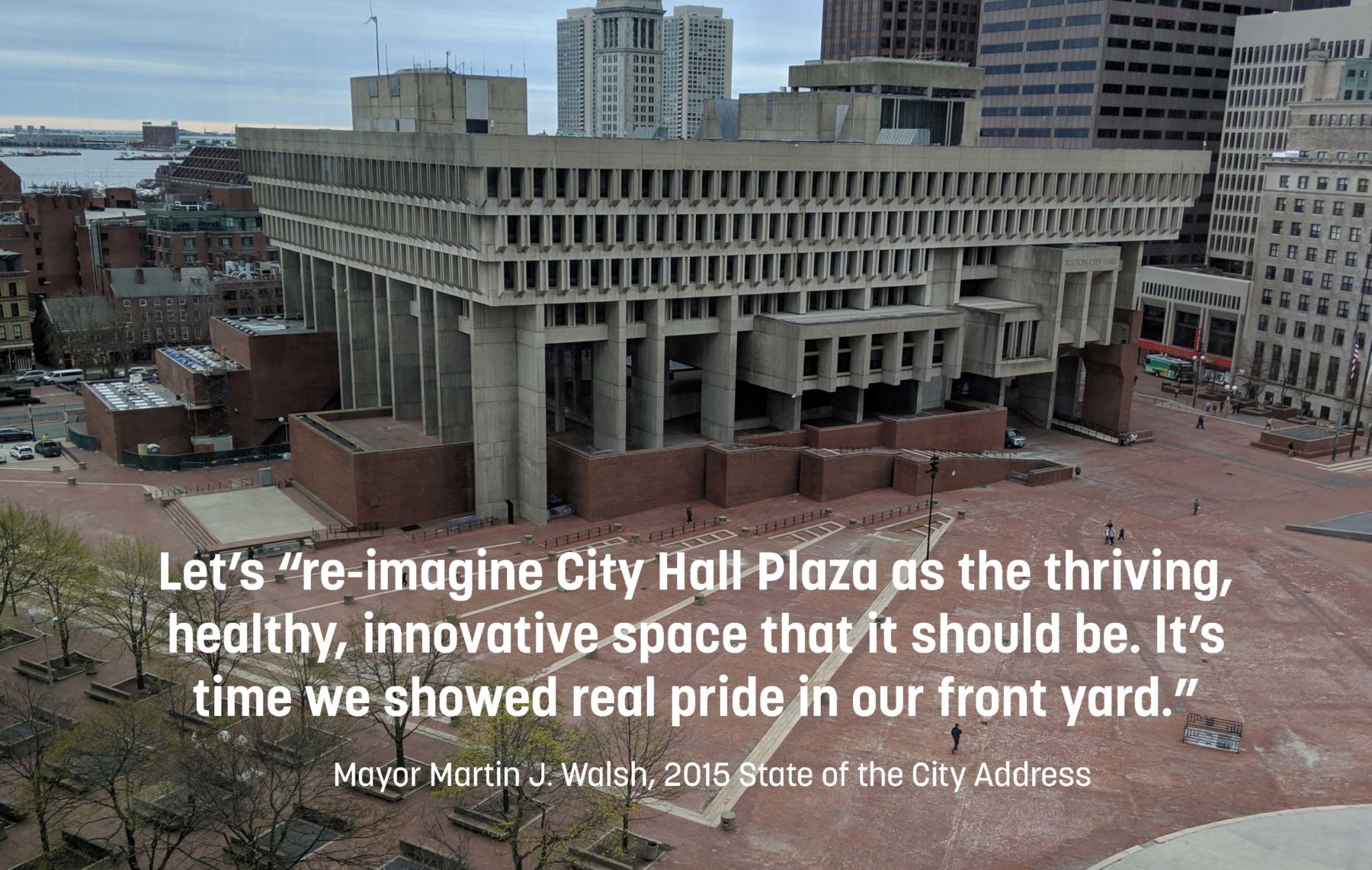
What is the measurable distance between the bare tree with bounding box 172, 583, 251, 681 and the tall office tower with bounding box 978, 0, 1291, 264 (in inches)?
4516

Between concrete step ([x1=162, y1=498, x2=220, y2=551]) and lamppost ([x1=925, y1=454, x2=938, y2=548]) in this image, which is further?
concrete step ([x1=162, y1=498, x2=220, y2=551])

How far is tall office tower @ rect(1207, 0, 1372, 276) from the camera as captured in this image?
386 feet

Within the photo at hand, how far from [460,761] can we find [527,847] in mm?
3296

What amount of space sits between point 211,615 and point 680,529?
27783mm

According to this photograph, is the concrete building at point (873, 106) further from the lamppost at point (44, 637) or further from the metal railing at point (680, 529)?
the lamppost at point (44, 637)

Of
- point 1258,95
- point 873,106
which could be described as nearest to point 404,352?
point 873,106

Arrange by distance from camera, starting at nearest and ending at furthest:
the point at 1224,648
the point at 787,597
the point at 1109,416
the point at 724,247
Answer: the point at 1224,648
the point at 787,597
the point at 724,247
the point at 1109,416

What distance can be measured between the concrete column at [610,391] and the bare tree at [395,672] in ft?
81.6

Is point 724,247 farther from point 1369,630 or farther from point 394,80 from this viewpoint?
point 1369,630

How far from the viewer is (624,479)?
6731 centimetres

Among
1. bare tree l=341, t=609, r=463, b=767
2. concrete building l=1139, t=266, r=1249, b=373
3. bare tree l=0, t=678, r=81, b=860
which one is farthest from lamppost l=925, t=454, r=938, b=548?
concrete building l=1139, t=266, r=1249, b=373

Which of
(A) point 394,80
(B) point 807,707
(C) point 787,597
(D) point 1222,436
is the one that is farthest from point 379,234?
(D) point 1222,436

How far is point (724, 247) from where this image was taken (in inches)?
2739

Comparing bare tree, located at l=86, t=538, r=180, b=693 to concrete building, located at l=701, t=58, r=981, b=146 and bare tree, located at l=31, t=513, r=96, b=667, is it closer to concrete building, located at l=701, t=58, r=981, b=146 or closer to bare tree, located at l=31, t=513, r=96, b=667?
bare tree, located at l=31, t=513, r=96, b=667
